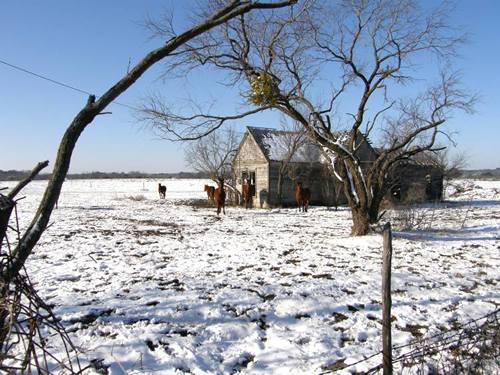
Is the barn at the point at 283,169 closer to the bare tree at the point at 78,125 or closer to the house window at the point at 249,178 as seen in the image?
the house window at the point at 249,178

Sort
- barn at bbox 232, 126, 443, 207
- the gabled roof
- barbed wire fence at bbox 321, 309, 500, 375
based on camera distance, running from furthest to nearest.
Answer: the gabled roof, barn at bbox 232, 126, 443, 207, barbed wire fence at bbox 321, 309, 500, 375

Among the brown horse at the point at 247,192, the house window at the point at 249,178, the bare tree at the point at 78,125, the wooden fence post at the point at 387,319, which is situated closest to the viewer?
the bare tree at the point at 78,125

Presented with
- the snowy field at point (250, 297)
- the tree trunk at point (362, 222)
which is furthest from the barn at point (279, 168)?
the snowy field at point (250, 297)

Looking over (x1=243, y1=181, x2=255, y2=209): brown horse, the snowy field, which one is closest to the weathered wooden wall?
(x1=243, y1=181, x2=255, y2=209): brown horse

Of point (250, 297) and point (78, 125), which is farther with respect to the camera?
point (250, 297)

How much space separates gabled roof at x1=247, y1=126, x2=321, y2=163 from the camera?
24.5 m

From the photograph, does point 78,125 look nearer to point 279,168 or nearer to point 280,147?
point 279,168

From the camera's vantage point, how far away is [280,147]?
25.2 m

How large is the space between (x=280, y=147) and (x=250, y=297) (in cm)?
2029

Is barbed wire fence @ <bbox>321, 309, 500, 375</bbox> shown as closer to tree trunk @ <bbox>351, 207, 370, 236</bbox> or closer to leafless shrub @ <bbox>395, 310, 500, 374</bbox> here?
leafless shrub @ <bbox>395, 310, 500, 374</bbox>

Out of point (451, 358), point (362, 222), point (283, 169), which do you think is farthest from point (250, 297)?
point (283, 169)

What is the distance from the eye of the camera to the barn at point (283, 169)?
78.6ft

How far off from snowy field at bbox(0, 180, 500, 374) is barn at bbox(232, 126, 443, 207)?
44.8ft

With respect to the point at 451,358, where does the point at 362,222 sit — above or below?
above
